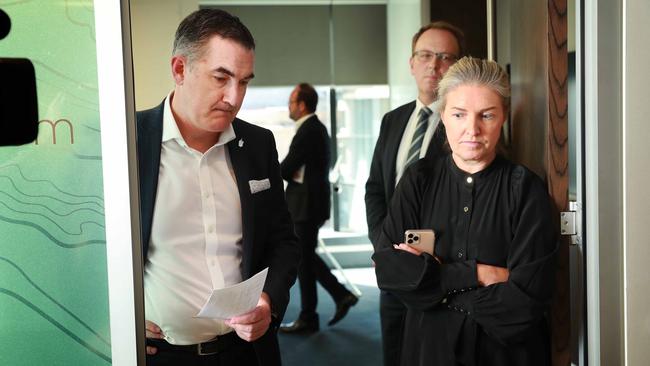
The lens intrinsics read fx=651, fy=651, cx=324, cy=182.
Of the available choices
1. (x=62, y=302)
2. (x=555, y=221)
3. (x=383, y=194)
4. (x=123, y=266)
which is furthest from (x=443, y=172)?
(x=62, y=302)

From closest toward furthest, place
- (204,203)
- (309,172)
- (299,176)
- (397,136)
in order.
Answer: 1. (204,203)
2. (397,136)
3. (299,176)
4. (309,172)

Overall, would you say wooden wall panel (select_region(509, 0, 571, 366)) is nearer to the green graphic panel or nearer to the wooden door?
the wooden door

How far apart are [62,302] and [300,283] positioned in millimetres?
1112

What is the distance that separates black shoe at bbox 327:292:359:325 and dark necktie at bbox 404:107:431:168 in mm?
968

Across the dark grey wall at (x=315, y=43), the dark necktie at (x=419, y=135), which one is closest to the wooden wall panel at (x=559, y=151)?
the dark necktie at (x=419, y=135)

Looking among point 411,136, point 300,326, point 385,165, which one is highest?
point 411,136

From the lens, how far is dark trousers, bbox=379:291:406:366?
2.45 meters

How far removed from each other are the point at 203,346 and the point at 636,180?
1.58 metres

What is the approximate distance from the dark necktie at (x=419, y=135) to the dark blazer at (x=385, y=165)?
1.7 inches

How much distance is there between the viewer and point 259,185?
2.13 metres

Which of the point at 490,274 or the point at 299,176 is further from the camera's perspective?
the point at 299,176

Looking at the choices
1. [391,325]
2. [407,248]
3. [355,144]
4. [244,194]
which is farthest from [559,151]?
[244,194]

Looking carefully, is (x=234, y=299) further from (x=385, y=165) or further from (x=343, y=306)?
(x=343, y=306)

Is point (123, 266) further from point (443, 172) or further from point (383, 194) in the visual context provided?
point (443, 172)
